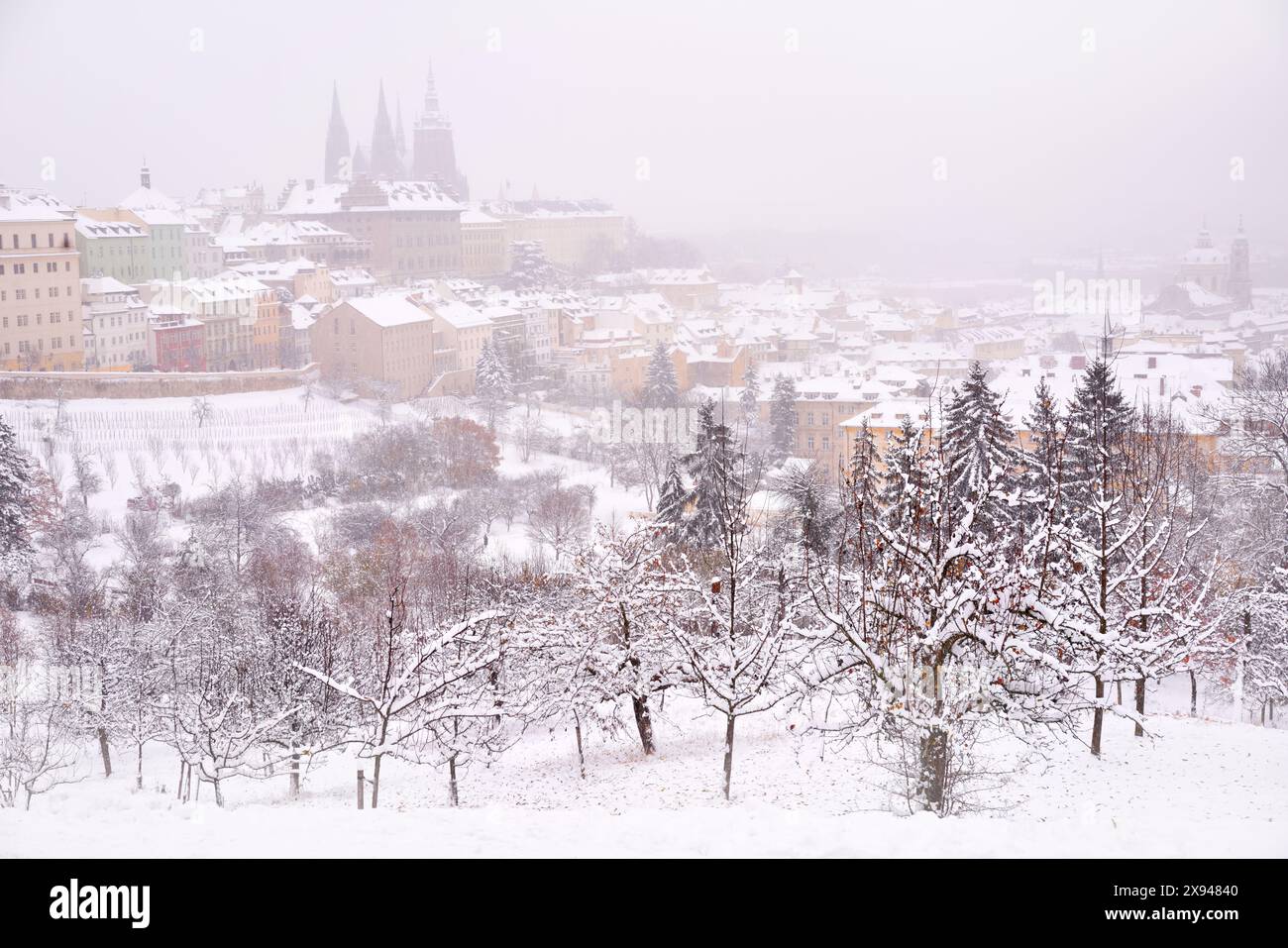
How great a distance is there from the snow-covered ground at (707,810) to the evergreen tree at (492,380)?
1424 inches

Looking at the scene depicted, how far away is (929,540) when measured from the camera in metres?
7.74

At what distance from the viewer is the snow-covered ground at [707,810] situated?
5.36 metres

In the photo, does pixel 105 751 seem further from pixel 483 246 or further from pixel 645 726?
pixel 483 246

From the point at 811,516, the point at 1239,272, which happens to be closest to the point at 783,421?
the point at 811,516

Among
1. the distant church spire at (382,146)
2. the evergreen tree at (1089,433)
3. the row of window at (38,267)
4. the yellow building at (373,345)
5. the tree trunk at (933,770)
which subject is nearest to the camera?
the tree trunk at (933,770)

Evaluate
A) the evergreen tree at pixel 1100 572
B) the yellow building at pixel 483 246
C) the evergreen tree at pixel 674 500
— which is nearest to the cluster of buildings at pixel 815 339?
the yellow building at pixel 483 246

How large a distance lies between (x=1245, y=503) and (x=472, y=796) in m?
13.1

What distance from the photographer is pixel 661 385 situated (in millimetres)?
49969

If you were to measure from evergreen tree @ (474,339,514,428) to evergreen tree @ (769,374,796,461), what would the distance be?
1104cm

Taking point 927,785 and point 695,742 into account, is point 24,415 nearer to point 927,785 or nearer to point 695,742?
point 695,742

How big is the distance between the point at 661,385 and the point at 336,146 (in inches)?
2281

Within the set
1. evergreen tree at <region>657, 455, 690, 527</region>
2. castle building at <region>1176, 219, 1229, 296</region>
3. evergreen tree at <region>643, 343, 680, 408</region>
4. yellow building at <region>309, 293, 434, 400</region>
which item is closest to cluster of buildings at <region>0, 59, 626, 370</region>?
yellow building at <region>309, 293, 434, 400</region>

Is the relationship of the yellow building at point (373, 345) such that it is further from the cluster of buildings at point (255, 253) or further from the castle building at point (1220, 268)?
the castle building at point (1220, 268)
